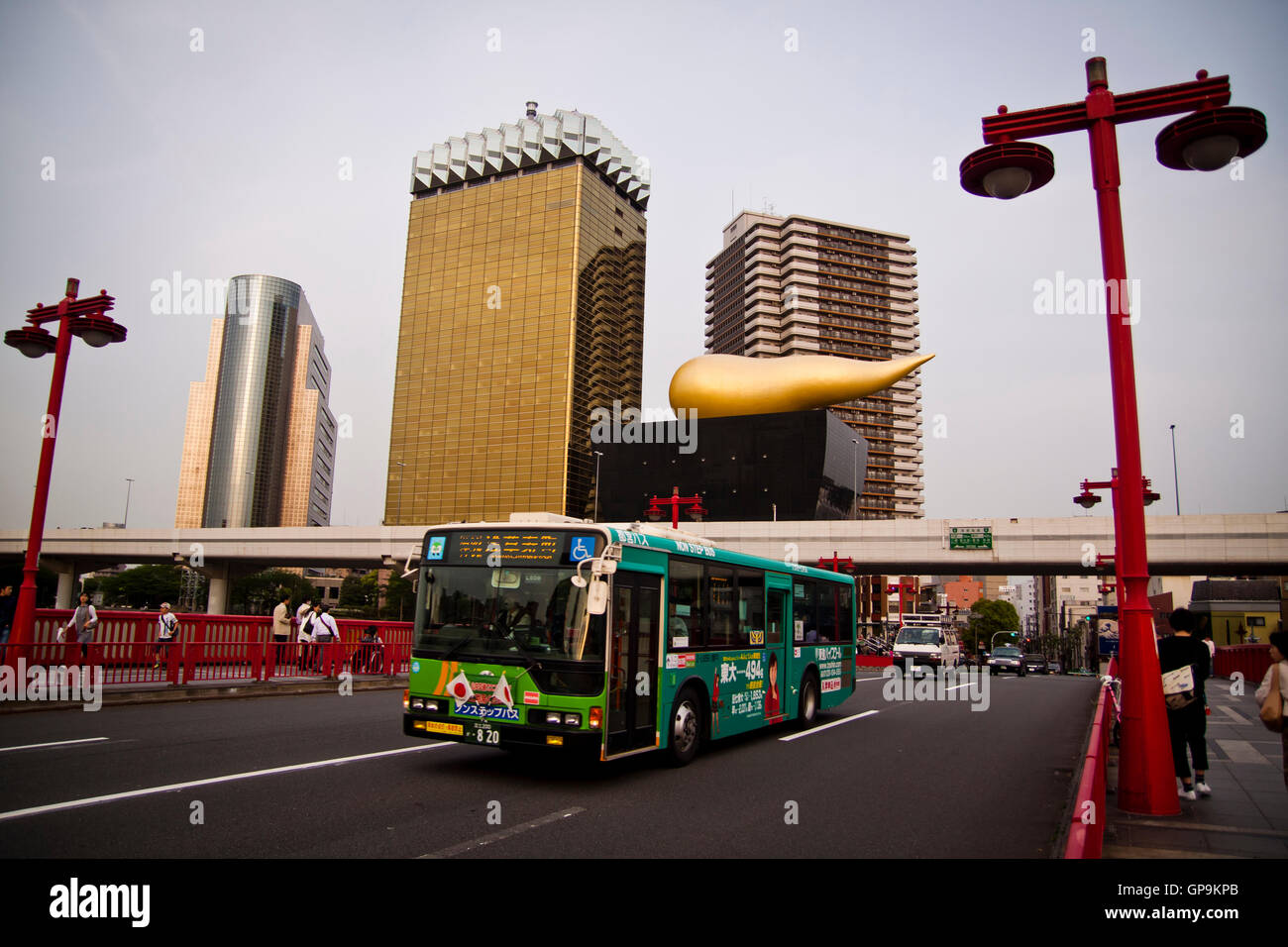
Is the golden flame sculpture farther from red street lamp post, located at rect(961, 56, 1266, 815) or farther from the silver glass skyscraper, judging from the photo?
the silver glass skyscraper

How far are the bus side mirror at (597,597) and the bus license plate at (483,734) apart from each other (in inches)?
65.4

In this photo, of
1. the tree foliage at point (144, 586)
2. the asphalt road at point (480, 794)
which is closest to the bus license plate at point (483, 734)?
the asphalt road at point (480, 794)

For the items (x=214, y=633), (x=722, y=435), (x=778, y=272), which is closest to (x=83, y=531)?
(x=722, y=435)

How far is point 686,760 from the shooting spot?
9625mm

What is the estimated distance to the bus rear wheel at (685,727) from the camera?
30.9ft

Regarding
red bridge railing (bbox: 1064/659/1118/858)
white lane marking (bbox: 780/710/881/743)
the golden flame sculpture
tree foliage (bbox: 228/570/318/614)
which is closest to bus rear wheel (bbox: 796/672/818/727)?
white lane marking (bbox: 780/710/881/743)

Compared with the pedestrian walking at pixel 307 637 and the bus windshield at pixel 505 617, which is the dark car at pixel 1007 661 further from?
the bus windshield at pixel 505 617

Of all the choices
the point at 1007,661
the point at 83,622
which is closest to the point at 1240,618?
the point at 1007,661

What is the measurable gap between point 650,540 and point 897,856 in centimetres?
406

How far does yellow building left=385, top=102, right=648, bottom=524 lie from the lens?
113750 mm

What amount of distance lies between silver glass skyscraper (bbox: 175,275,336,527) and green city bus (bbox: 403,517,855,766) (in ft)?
532

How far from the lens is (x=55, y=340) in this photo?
15.4 metres

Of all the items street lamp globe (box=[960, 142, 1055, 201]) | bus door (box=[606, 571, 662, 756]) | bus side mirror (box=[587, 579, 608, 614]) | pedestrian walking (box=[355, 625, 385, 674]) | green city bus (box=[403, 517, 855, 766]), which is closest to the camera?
bus side mirror (box=[587, 579, 608, 614])
